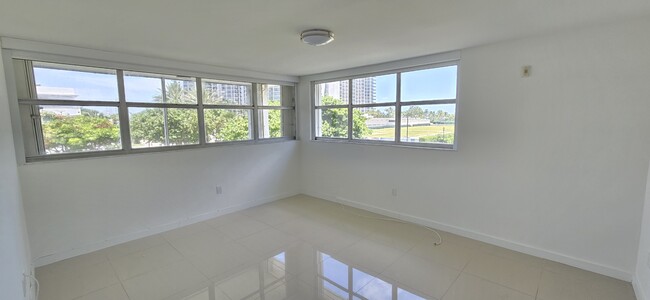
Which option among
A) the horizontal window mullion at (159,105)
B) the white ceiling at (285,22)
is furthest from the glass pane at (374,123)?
the horizontal window mullion at (159,105)

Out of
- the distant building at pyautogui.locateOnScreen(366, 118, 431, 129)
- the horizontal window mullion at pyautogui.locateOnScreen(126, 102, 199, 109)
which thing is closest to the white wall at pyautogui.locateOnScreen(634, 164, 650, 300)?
the distant building at pyautogui.locateOnScreen(366, 118, 431, 129)

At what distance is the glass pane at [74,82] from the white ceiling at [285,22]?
34 cm

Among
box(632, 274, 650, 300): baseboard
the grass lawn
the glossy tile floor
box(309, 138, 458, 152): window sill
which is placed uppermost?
the grass lawn

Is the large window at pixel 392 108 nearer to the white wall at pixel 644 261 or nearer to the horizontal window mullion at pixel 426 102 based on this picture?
the horizontal window mullion at pixel 426 102

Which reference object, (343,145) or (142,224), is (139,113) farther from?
(343,145)

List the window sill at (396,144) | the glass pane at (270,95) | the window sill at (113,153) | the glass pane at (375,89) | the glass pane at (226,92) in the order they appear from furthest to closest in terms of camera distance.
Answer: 1. the glass pane at (270,95)
2. the glass pane at (226,92)
3. the glass pane at (375,89)
4. the window sill at (396,144)
5. the window sill at (113,153)

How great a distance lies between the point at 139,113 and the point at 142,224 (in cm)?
133

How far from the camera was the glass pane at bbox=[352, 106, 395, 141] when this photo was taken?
3846mm

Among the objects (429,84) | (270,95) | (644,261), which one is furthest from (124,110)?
(644,261)

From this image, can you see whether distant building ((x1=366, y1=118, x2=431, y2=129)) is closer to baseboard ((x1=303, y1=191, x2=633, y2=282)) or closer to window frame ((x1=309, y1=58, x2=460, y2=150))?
window frame ((x1=309, y1=58, x2=460, y2=150))

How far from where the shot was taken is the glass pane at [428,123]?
3264mm

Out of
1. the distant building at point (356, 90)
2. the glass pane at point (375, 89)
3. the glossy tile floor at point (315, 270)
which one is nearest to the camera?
the glossy tile floor at point (315, 270)

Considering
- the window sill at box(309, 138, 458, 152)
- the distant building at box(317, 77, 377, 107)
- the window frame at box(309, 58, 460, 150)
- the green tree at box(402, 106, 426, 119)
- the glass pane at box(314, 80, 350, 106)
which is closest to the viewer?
the window frame at box(309, 58, 460, 150)

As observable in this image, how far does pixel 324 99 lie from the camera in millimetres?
4715
